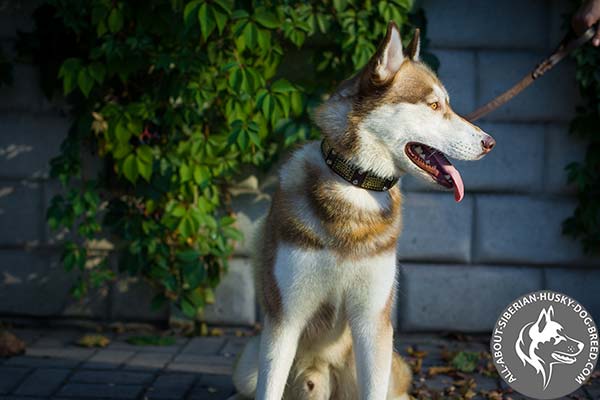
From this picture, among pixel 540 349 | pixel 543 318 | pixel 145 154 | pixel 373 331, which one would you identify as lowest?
pixel 540 349

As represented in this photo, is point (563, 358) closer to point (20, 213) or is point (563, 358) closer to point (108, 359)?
point (108, 359)

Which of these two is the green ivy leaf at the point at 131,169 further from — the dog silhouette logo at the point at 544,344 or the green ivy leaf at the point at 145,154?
the dog silhouette logo at the point at 544,344

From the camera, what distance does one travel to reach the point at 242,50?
15.8ft

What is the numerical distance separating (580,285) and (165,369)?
99.2 inches

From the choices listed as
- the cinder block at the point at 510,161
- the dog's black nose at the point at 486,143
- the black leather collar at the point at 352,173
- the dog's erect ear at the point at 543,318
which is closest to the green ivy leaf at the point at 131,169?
the cinder block at the point at 510,161

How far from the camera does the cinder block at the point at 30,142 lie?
17.2ft

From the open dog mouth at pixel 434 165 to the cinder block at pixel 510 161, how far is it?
2.05 m

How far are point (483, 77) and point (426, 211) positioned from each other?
864 millimetres

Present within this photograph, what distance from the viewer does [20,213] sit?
5.30 meters

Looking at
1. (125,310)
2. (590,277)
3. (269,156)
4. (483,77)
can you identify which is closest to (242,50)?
(269,156)

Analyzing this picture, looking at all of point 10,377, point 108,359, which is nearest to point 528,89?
point 108,359

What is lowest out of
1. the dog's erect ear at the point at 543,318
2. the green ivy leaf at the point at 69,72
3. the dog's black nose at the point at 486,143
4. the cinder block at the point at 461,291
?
the cinder block at the point at 461,291

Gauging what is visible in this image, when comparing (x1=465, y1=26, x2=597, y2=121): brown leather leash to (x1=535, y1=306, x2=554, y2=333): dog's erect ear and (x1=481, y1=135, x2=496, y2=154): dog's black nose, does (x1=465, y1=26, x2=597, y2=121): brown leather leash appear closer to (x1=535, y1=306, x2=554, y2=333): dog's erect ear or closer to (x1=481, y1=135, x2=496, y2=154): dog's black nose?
(x1=481, y1=135, x2=496, y2=154): dog's black nose

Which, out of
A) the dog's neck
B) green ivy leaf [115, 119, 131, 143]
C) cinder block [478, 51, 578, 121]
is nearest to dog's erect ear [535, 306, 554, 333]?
the dog's neck
